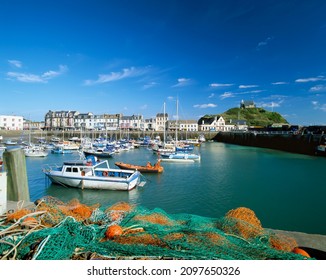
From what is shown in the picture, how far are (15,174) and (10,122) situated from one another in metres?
104

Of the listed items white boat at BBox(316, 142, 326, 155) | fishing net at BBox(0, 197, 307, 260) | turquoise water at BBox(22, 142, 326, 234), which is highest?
fishing net at BBox(0, 197, 307, 260)

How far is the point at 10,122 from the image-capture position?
9331cm

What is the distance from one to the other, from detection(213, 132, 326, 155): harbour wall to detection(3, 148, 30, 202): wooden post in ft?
143

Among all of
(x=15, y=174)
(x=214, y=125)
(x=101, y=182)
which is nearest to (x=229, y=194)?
(x=101, y=182)

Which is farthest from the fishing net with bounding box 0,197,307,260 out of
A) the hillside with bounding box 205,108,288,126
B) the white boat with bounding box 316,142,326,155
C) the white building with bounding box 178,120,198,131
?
the hillside with bounding box 205,108,288,126

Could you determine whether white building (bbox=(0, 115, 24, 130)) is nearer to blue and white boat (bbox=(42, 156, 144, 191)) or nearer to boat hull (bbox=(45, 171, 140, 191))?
blue and white boat (bbox=(42, 156, 144, 191))

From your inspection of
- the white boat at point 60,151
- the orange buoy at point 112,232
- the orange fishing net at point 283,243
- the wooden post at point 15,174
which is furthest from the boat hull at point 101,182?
the white boat at point 60,151

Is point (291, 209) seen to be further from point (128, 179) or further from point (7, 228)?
point (7, 228)

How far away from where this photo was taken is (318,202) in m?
13.9

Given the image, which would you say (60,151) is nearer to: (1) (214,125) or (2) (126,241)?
(2) (126,241)

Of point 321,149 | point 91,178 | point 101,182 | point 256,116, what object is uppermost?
Answer: point 256,116

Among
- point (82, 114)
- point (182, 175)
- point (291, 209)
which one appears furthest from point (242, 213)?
point (82, 114)

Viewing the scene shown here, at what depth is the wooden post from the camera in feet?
17.6

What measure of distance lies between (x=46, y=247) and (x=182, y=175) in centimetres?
1999
